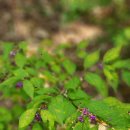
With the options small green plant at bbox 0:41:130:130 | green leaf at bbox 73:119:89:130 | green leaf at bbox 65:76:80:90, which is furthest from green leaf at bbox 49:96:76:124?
green leaf at bbox 65:76:80:90

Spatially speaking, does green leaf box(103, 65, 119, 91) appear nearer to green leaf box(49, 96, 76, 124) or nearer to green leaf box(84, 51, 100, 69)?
green leaf box(84, 51, 100, 69)

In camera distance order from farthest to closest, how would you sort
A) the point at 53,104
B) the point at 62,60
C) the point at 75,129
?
1. the point at 62,60
2. the point at 53,104
3. the point at 75,129

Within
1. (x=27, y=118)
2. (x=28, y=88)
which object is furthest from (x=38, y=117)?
(x=28, y=88)

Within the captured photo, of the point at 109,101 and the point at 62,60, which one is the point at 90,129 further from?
the point at 62,60

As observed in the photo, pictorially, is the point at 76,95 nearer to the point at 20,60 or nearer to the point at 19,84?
the point at 19,84

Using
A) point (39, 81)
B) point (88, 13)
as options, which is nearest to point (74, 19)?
point (88, 13)

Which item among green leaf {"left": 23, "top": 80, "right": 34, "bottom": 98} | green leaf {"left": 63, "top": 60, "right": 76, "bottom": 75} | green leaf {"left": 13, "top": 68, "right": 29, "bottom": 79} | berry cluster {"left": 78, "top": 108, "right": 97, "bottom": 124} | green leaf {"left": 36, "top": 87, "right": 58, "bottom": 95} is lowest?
berry cluster {"left": 78, "top": 108, "right": 97, "bottom": 124}
